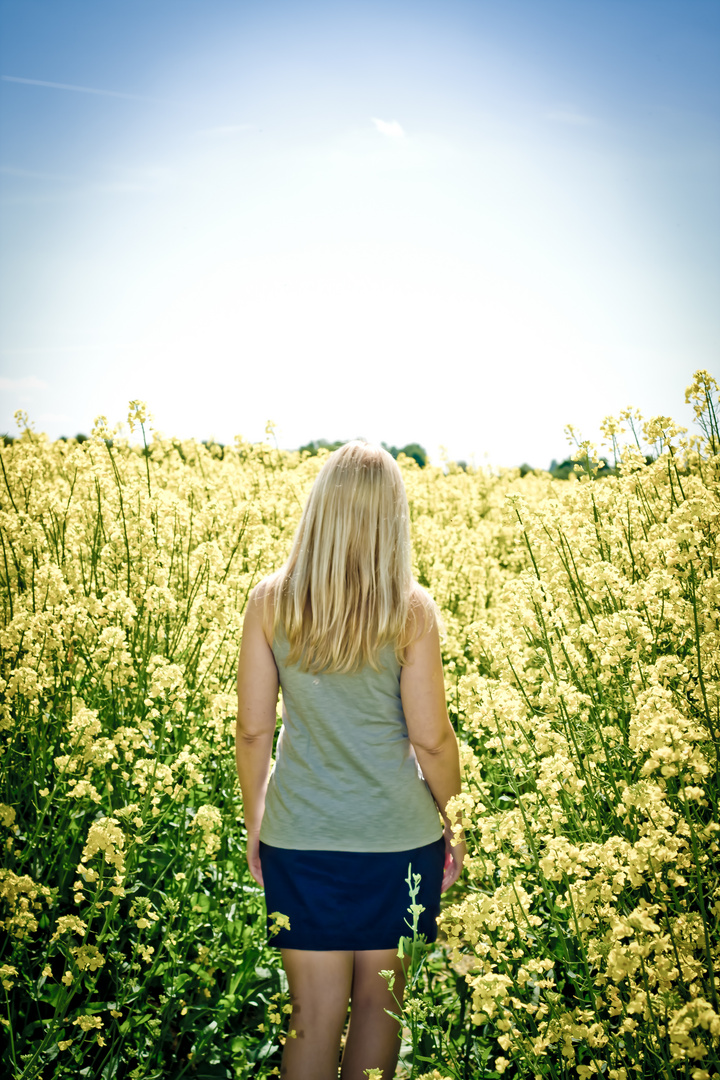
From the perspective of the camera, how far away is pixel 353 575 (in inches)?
78.5

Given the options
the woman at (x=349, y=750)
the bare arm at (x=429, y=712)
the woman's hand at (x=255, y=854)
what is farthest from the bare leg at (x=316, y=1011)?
the bare arm at (x=429, y=712)

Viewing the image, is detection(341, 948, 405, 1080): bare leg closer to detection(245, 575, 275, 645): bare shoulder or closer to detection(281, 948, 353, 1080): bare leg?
detection(281, 948, 353, 1080): bare leg

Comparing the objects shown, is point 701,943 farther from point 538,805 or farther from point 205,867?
point 205,867

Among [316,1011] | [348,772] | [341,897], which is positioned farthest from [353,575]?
[316,1011]

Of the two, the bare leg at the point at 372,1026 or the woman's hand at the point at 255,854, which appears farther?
the woman's hand at the point at 255,854

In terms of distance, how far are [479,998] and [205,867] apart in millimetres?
1695

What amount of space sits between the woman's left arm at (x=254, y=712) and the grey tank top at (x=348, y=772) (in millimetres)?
48

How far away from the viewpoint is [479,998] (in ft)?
5.42

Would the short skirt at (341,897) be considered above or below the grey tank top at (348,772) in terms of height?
below

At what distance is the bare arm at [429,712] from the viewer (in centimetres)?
199

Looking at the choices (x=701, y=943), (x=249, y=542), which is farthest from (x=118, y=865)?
(x=249, y=542)

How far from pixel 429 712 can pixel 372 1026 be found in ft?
2.89

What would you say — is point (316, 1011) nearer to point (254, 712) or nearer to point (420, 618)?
point (254, 712)

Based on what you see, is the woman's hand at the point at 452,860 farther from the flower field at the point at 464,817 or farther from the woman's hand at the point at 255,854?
the woman's hand at the point at 255,854
